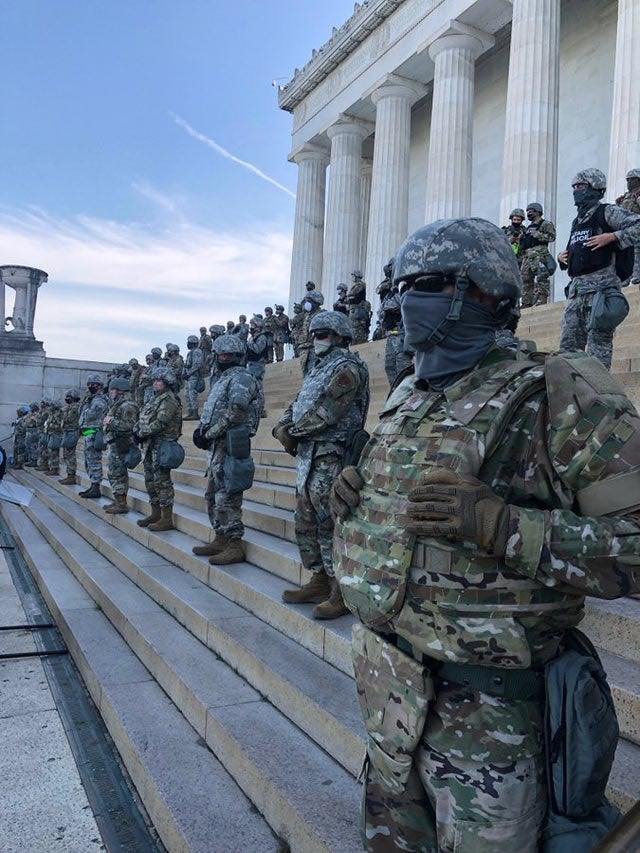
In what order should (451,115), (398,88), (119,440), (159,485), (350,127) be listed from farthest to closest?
(350,127) → (398,88) → (451,115) → (119,440) → (159,485)

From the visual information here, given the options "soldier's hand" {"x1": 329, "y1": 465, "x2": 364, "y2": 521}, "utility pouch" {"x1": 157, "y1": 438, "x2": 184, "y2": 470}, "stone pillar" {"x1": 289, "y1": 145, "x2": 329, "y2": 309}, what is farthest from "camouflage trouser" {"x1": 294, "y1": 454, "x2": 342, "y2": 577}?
"stone pillar" {"x1": 289, "y1": 145, "x2": 329, "y2": 309}

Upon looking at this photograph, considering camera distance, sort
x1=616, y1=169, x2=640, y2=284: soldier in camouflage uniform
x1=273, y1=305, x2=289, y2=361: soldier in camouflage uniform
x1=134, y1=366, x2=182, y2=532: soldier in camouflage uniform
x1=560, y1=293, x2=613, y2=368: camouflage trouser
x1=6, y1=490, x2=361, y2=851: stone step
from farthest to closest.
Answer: x1=273, y1=305, x2=289, y2=361: soldier in camouflage uniform → x1=616, y1=169, x2=640, y2=284: soldier in camouflage uniform → x1=134, y1=366, x2=182, y2=532: soldier in camouflage uniform → x1=560, y1=293, x2=613, y2=368: camouflage trouser → x1=6, y1=490, x2=361, y2=851: stone step

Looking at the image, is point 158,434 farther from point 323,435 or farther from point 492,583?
point 492,583

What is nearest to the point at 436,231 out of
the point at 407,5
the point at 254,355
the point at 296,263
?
the point at 254,355

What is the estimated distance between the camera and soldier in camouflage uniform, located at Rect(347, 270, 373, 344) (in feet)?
41.5

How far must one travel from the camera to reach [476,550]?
1.19 metres

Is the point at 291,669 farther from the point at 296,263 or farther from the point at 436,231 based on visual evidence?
the point at 296,263

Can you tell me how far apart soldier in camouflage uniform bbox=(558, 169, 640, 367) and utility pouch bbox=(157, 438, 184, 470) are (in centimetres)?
395

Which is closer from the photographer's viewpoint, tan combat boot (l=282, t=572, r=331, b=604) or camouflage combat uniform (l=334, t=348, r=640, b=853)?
camouflage combat uniform (l=334, t=348, r=640, b=853)

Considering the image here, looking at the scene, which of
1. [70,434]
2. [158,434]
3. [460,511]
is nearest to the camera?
[460,511]

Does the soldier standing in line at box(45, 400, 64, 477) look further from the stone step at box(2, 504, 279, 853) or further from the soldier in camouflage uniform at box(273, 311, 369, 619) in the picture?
the soldier in camouflage uniform at box(273, 311, 369, 619)

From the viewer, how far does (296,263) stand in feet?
75.8

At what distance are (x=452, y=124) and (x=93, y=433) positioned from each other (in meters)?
12.4

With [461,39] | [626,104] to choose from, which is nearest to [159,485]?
[626,104]
